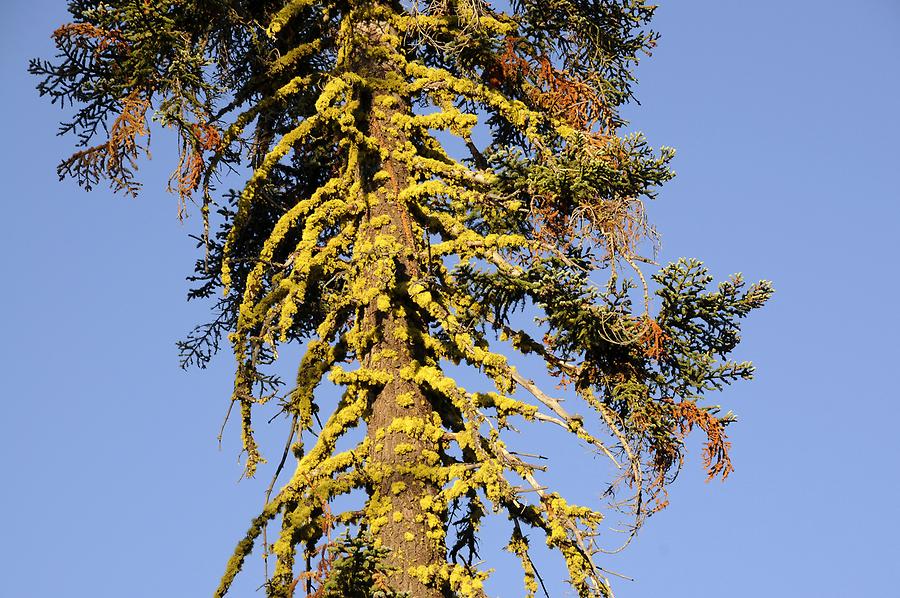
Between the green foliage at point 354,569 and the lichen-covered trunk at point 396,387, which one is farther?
the lichen-covered trunk at point 396,387

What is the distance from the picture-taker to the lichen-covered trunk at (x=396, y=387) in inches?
360

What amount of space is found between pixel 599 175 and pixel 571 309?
128 centimetres

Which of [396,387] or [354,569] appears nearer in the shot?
[354,569]

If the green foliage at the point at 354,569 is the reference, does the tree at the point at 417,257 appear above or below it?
above

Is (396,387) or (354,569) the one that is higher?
(396,387)

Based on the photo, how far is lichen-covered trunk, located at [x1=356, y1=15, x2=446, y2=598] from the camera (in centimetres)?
914

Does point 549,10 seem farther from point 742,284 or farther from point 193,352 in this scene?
point 193,352

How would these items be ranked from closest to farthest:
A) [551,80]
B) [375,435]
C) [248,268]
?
[375,435], [551,80], [248,268]

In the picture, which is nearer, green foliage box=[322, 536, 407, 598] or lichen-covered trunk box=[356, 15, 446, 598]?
green foliage box=[322, 536, 407, 598]

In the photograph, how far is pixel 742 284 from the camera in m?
9.77

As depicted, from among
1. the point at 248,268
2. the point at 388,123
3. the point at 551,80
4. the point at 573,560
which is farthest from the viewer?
the point at 248,268

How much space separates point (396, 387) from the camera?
9.83 metres

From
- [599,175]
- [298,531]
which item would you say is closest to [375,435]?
[298,531]

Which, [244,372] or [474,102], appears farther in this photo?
[474,102]
